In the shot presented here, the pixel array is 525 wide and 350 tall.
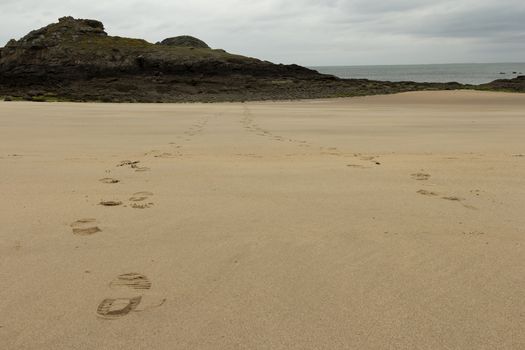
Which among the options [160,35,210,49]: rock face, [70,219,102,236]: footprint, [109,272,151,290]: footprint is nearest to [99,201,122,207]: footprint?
[70,219,102,236]: footprint

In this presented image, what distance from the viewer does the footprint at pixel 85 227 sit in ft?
11.6

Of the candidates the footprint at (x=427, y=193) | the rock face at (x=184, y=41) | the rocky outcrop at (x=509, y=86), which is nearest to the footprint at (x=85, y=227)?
the footprint at (x=427, y=193)

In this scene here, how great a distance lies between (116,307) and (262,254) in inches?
39.9

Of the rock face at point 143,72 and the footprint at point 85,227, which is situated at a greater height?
the rock face at point 143,72

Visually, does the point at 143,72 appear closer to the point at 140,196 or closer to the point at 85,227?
the point at 140,196

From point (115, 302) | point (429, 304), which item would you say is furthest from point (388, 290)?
point (115, 302)

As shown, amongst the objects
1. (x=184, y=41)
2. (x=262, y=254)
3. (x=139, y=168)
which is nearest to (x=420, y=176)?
(x=262, y=254)

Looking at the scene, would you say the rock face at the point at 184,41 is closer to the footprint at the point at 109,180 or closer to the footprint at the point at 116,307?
the footprint at the point at 109,180

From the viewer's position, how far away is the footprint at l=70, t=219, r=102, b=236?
3.55 meters

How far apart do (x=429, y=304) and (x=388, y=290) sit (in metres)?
A: 0.23

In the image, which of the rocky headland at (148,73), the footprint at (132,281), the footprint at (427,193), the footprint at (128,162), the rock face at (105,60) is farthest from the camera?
the rock face at (105,60)

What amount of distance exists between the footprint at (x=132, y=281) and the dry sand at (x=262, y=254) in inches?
0.4

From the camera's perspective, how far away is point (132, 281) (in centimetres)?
278

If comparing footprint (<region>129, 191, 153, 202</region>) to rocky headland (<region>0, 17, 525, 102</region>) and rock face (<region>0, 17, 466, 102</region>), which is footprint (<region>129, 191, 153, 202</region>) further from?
rock face (<region>0, 17, 466, 102</region>)
